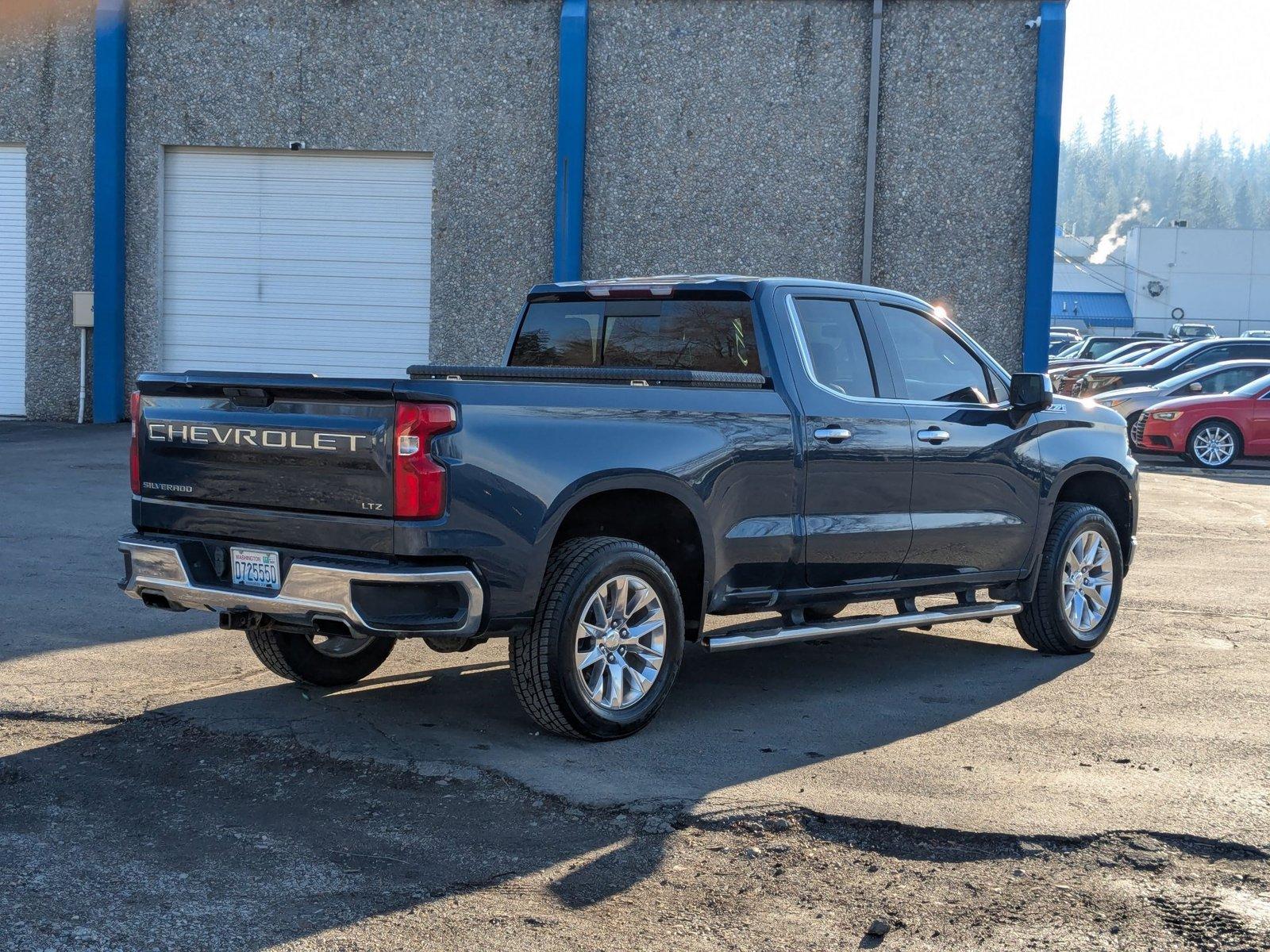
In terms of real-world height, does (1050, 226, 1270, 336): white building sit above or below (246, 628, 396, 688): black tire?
above

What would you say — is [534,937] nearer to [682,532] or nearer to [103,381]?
[682,532]

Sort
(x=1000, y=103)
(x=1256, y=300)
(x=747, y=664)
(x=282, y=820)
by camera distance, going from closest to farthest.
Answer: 1. (x=282, y=820)
2. (x=747, y=664)
3. (x=1000, y=103)
4. (x=1256, y=300)

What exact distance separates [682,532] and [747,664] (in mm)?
1527

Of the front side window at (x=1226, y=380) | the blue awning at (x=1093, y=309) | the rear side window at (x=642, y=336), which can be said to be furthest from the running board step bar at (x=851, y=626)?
the blue awning at (x=1093, y=309)

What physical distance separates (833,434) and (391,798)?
2652 mm

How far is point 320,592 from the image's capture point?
208 inches

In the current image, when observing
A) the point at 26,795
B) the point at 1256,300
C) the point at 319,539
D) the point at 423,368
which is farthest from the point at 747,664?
the point at 1256,300

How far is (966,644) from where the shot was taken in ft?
27.4

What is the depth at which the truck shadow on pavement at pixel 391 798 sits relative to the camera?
4.11m

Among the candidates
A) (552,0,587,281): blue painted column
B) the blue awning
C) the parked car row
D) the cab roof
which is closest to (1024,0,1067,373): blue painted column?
the parked car row

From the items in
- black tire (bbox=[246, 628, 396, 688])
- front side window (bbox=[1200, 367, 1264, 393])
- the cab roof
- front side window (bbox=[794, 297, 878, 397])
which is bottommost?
black tire (bbox=[246, 628, 396, 688])

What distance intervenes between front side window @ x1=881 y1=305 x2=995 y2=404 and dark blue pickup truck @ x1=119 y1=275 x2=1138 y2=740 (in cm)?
1

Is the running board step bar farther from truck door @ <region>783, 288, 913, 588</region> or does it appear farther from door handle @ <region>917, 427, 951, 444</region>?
door handle @ <region>917, 427, 951, 444</region>

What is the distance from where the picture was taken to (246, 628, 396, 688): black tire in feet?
21.6
